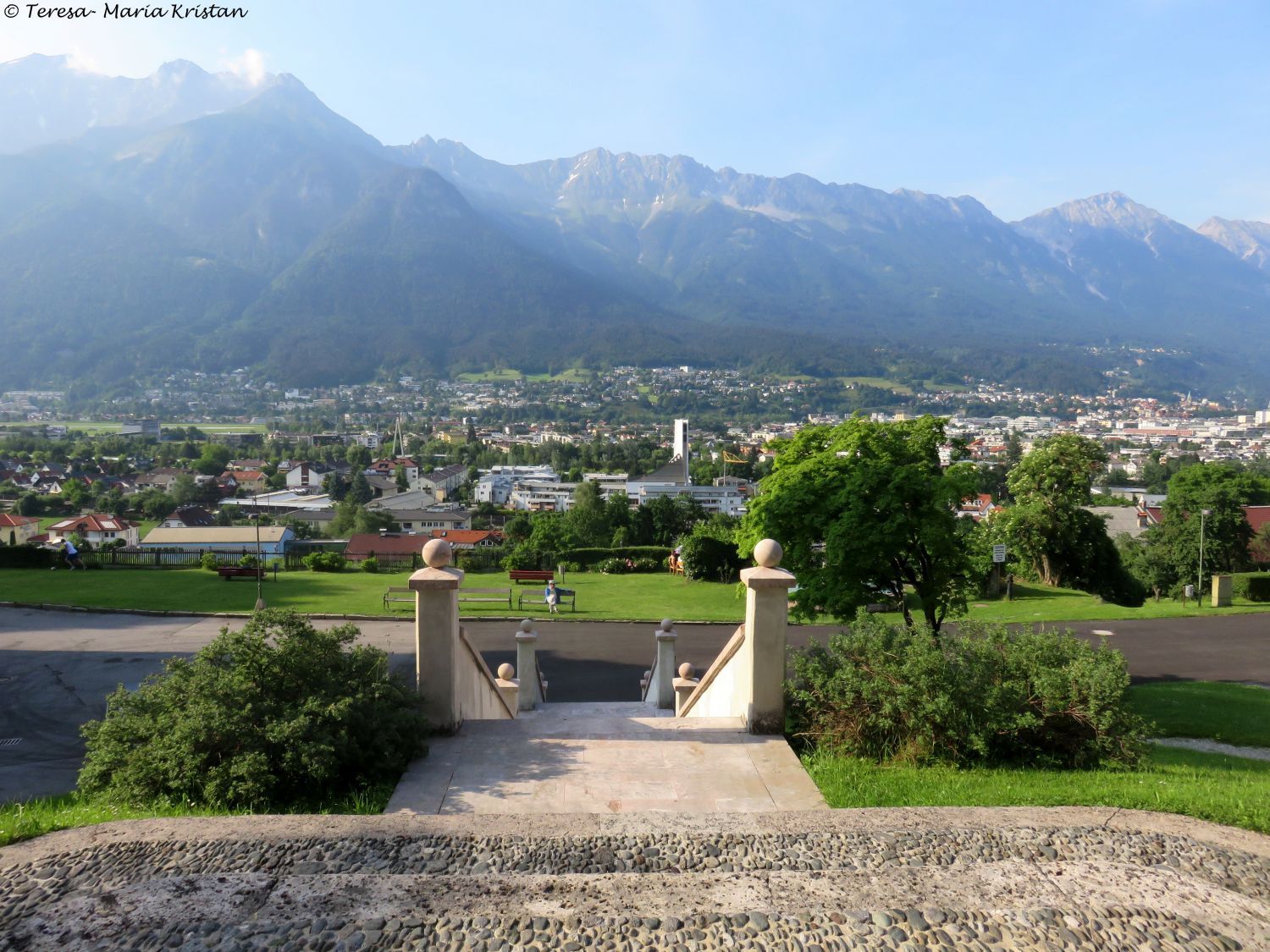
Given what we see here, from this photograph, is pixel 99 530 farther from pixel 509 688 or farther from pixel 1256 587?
pixel 1256 587

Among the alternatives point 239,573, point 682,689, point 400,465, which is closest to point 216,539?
point 239,573

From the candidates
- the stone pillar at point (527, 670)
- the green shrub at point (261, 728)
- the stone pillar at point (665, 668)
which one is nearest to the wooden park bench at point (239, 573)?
the stone pillar at point (527, 670)

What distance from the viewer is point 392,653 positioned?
525 inches

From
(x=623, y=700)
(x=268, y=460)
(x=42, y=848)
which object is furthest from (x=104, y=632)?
(x=268, y=460)

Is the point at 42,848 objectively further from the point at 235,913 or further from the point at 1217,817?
the point at 1217,817

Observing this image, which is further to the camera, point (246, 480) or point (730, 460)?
point (730, 460)

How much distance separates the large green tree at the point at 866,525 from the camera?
1070 centimetres

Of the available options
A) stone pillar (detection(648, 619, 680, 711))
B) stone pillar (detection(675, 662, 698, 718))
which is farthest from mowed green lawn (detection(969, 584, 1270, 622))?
stone pillar (detection(675, 662, 698, 718))

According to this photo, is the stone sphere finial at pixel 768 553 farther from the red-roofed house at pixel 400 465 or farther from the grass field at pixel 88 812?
the red-roofed house at pixel 400 465

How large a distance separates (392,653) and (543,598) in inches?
272

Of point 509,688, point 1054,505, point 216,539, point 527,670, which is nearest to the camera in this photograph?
point 509,688

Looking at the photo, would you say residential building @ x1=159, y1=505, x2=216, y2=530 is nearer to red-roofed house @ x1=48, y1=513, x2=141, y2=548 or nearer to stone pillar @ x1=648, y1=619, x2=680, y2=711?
red-roofed house @ x1=48, y1=513, x2=141, y2=548

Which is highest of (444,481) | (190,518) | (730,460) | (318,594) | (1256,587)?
(318,594)

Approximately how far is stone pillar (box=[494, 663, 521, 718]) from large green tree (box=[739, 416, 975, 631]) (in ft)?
12.0
